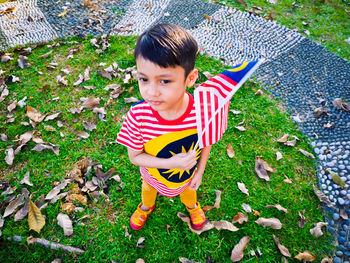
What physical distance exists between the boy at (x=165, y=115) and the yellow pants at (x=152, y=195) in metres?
0.03

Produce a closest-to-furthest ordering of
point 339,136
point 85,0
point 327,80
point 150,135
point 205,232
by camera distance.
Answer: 1. point 150,135
2. point 205,232
3. point 339,136
4. point 327,80
5. point 85,0

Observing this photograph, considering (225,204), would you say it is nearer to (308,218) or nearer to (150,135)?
(308,218)

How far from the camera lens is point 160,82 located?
124cm

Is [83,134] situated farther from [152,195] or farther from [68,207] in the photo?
[152,195]

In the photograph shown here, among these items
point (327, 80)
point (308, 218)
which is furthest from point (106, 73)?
point (327, 80)

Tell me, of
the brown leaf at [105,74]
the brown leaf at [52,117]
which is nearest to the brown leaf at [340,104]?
the brown leaf at [105,74]

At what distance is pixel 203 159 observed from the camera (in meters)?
1.74

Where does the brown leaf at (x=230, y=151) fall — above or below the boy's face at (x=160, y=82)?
below

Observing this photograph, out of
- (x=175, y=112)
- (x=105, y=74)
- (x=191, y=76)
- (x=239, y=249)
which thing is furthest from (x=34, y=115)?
(x=239, y=249)

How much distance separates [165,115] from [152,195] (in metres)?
1.01

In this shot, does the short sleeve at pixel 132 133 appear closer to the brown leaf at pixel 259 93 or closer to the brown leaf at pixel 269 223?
the brown leaf at pixel 269 223

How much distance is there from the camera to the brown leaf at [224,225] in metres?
2.26

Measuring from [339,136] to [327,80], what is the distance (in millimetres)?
1216

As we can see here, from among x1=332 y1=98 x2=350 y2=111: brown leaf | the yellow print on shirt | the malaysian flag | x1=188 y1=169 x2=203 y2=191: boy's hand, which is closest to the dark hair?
the malaysian flag
